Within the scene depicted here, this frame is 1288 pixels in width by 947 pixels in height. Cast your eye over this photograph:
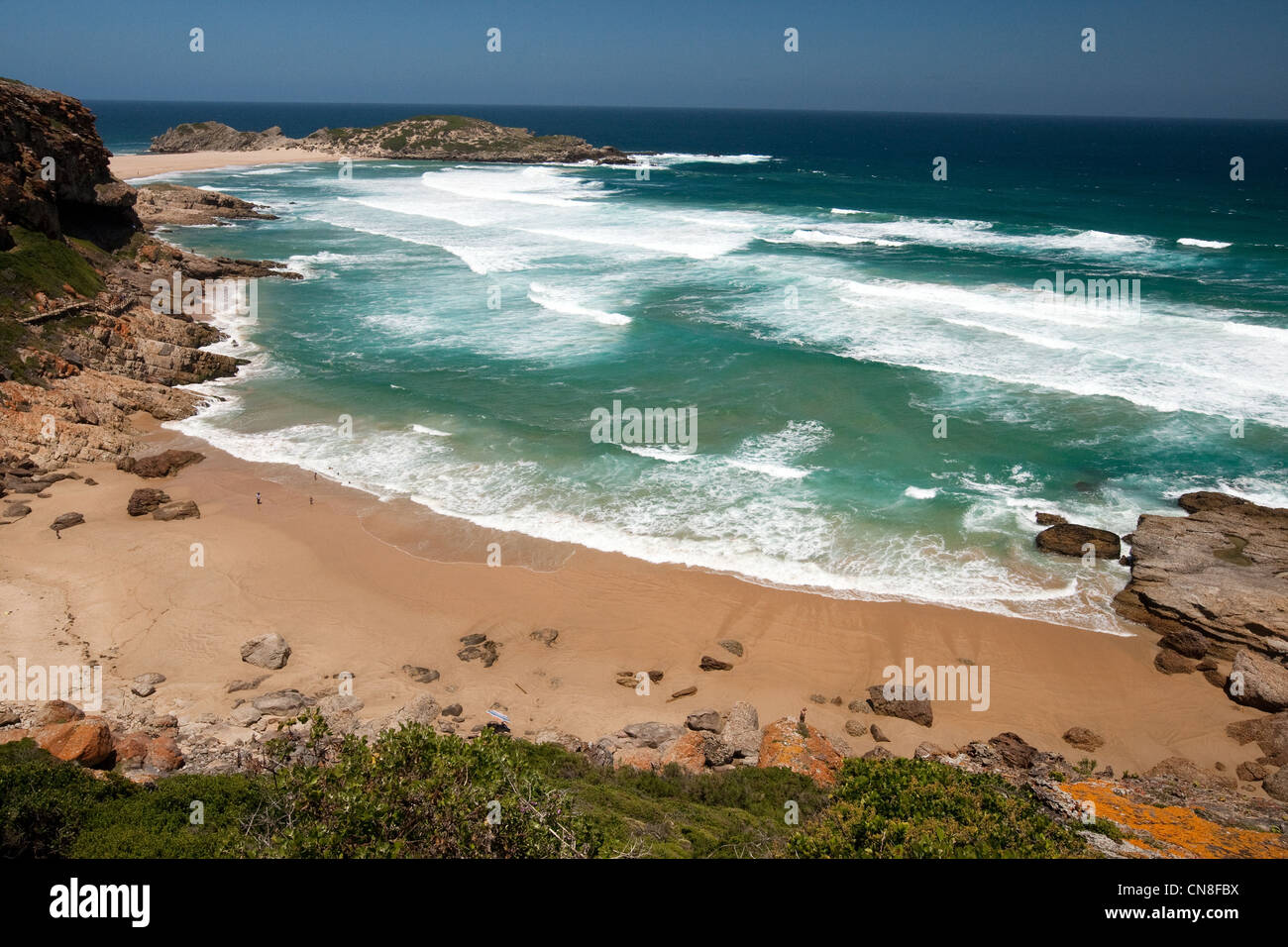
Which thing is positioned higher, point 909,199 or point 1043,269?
point 909,199

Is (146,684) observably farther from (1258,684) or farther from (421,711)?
(1258,684)

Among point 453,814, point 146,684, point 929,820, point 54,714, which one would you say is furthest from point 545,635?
point 929,820

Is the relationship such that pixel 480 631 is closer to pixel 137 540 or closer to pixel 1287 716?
pixel 137 540

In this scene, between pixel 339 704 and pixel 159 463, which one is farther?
pixel 159 463

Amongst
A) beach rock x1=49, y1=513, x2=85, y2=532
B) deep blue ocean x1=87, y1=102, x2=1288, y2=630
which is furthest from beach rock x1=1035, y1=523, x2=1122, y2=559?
beach rock x1=49, y1=513, x2=85, y2=532
